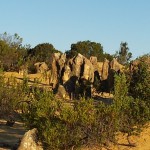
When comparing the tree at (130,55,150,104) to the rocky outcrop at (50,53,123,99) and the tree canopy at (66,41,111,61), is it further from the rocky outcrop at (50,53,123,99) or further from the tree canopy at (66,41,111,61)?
the tree canopy at (66,41,111,61)

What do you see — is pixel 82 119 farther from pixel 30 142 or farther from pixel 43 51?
pixel 43 51

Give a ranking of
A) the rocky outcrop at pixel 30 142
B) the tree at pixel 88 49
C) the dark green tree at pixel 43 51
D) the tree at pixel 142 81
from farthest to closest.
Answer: the tree at pixel 88 49 → the dark green tree at pixel 43 51 → the tree at pixel 142 81 → the rocky outcrop at pixel 30 142

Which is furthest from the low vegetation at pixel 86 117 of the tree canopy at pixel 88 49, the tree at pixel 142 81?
the tree canopy at pixel 88 49

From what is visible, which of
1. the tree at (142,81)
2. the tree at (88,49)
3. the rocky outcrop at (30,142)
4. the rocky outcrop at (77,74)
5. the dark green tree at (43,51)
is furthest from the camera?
the tree at (88,49)

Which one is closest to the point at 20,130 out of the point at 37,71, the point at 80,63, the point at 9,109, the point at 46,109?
the point at 9,109

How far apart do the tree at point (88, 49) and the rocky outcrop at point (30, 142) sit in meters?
62.8

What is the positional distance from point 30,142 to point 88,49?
222 ft

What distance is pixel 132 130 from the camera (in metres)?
20.7

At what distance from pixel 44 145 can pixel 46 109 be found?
5.51 ft

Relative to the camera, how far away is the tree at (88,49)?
8269 centimetres

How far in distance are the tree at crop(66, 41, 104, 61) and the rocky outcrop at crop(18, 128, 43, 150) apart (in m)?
62.8

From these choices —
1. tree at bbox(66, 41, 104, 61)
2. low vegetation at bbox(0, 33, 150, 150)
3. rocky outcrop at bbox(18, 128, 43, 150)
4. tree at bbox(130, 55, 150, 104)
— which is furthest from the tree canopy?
rocky outcrop at bbox(18, 128, 43, 150)

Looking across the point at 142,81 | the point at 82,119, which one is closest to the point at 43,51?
the point at 142,81

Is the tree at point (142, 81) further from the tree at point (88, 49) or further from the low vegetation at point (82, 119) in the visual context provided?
the tree at point (88, 49)
